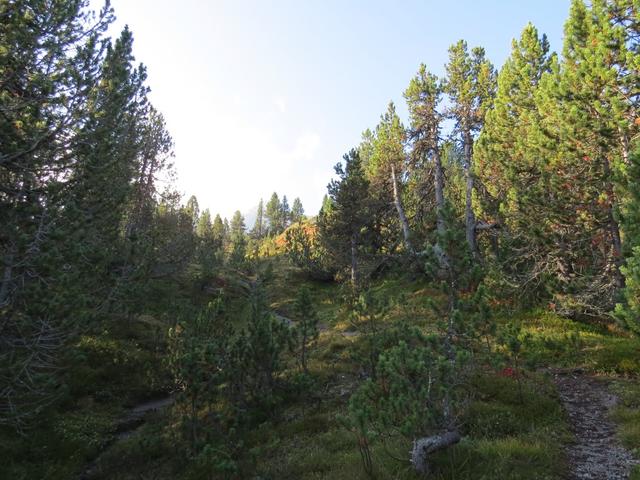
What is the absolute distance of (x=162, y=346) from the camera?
15.9 metres

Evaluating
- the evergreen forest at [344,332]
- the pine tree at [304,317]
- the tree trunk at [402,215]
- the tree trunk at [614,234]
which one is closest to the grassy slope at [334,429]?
the evergreen forest at [344,332]

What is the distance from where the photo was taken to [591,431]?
744 centimetres

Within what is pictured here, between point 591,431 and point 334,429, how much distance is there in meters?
4.93

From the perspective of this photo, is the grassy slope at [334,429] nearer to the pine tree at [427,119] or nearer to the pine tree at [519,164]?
the pine tree at [519,164]

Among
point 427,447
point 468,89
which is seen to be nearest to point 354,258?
point 468,89

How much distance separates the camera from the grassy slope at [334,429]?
5930 millimetres

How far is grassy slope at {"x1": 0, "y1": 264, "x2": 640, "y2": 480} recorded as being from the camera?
5930mm

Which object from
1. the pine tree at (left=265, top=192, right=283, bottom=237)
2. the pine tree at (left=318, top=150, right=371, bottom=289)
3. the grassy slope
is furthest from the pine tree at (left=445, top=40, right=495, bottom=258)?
the pine tree at (left=265, top=192, right=283, bottom=237)

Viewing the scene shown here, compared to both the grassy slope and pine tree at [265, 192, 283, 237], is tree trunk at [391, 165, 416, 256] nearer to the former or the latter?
the grassy slope

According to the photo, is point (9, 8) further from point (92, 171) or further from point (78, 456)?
point (78, 456)

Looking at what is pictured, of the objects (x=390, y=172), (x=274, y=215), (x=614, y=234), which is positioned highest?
(x=274, y=215)

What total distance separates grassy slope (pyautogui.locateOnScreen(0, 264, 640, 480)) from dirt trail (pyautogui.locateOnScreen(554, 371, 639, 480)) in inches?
9.2

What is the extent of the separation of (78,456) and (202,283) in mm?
23947

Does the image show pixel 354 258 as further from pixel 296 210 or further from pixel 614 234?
pixel 296 210
